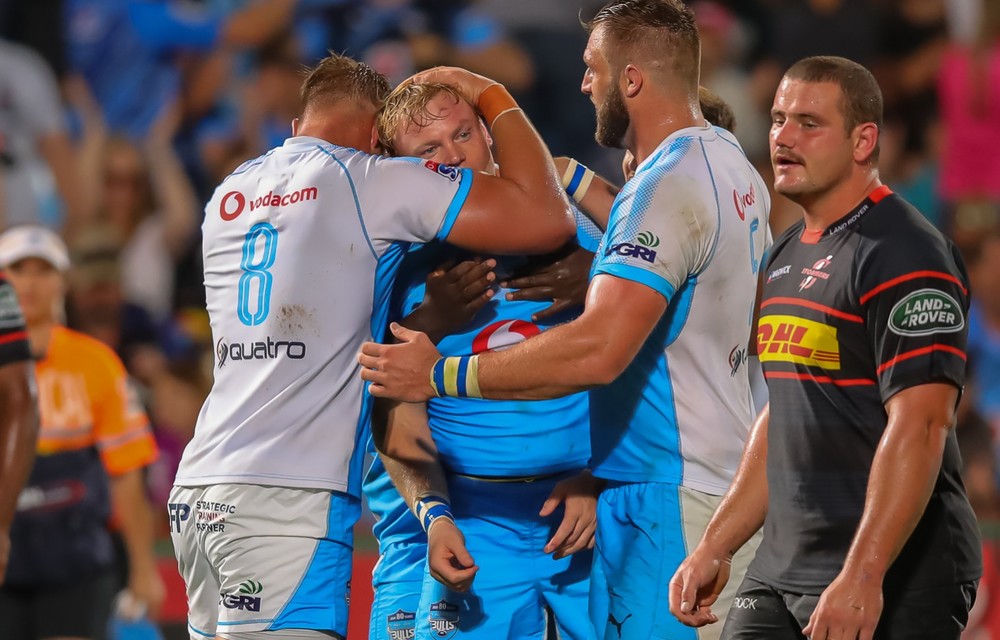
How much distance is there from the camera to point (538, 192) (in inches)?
187

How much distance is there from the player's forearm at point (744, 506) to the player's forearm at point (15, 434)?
325cm

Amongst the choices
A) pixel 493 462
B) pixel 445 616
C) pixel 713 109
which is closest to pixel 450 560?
pixel 445 616

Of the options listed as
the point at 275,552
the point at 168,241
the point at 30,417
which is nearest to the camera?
the point at 275,552

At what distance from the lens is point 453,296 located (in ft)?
15.9

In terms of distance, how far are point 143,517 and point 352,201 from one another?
387 centimetres

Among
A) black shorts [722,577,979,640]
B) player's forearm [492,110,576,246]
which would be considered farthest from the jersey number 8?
black shorts [722,577,979,640]

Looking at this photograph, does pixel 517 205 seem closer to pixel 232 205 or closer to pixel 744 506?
pixel 232 205

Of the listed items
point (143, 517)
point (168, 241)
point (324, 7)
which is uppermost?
point (324, 7)

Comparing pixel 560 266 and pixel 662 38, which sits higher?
pixel 662 38

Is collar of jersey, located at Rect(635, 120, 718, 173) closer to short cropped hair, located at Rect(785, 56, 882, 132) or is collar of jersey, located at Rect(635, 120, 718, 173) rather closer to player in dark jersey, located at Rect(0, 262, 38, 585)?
short cropped hair, located at Rect(785, 56, 882, 132)

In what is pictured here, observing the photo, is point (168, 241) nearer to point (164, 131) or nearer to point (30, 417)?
point (164, 131)

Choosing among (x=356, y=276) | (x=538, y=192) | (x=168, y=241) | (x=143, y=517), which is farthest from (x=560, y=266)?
(x=168, y=241)

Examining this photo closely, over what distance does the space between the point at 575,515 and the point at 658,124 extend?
1.36 meters

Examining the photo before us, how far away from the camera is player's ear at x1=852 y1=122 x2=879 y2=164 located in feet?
13.8
